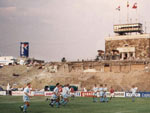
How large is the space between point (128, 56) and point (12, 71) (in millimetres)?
36798

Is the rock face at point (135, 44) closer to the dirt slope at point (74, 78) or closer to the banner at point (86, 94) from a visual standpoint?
the dirt slope at point (74, 78)

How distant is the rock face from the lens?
101 m

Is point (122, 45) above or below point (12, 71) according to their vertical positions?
above

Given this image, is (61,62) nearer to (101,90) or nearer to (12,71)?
(12,71)

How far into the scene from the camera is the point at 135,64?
89.1 meters

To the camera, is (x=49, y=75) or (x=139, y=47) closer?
(x=49, y=75)

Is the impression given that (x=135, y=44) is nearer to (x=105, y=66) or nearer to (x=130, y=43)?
(x=130, y=43)

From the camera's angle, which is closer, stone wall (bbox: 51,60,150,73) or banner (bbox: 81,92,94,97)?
banner (bbox: 81,92,94,97)

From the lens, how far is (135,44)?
338ft

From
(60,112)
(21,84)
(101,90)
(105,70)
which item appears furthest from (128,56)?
(60,112)

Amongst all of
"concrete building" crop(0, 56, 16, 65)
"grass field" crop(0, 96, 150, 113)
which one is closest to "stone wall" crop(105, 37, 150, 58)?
"concrete building" crop(0, 56, 16, 65)

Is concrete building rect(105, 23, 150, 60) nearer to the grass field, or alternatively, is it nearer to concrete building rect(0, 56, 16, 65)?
concrete building rect(0, 56, 16, 65)

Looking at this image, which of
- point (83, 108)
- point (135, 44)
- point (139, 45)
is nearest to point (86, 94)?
point (83, 108)

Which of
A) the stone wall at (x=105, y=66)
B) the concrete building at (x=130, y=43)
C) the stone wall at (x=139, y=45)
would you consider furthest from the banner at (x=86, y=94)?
the stone wall at (x=139, y=45)
